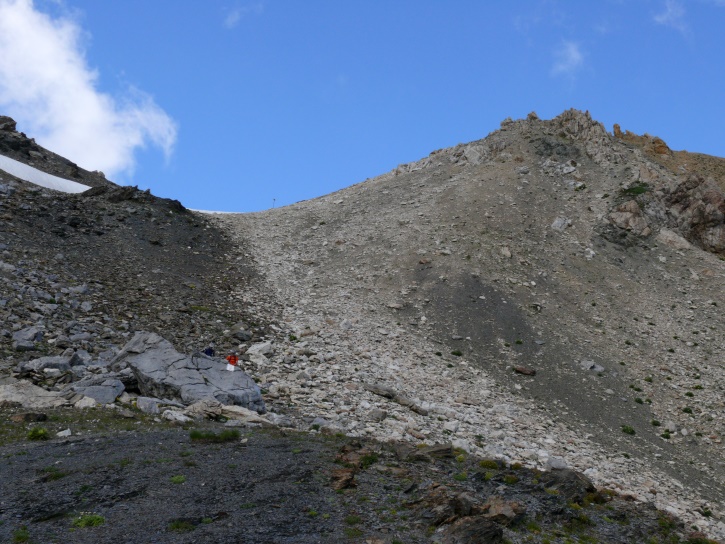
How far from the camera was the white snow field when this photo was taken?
151 ft

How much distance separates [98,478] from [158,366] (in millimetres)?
8511

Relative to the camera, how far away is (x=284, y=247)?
152 ft

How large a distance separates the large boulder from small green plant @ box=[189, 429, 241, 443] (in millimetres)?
3583

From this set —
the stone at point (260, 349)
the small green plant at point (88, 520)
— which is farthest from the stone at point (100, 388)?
the small green plant at point (88, 520)

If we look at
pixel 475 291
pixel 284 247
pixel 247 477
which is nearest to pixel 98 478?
pixel 247 477

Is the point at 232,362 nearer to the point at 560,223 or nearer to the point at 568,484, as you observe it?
the point at 568,484

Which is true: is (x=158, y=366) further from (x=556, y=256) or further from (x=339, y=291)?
(x=556, y=256)

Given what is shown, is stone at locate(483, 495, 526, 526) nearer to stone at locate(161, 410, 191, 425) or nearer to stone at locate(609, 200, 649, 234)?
stone at locate(161, 410, 191, 425)

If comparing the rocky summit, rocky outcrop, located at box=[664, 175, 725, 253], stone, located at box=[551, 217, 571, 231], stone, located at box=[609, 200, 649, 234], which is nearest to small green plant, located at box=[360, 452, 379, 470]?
Answer: the rocky summit

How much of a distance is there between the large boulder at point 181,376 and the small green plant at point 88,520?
31.9 feet

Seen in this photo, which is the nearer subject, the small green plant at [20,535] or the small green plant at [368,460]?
the small green plant at [20,535]

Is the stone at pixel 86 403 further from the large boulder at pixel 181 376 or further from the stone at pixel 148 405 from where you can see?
the large boulder at pixel 181 376

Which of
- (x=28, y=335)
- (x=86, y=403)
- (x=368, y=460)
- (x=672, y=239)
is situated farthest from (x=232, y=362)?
(x=672, y=239)

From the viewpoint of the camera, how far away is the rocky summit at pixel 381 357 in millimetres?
16766
